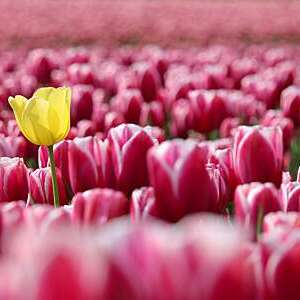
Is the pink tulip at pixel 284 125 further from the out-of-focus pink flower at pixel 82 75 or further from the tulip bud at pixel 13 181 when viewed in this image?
the out-of-focus pink flower at pixel 82 75

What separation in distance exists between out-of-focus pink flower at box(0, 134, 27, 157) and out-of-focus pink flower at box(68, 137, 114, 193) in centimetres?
45

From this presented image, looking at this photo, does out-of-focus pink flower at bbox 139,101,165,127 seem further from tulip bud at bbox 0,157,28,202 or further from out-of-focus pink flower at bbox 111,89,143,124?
tulip bud at bbox 0,157,28,202

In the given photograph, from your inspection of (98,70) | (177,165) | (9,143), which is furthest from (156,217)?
(98,70)

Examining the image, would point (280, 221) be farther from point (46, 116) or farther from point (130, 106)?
point (130, 106)

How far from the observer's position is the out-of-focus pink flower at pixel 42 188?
5.22 ft

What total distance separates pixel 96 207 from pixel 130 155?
1.23ft

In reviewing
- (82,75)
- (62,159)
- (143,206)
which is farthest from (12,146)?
(82,75)

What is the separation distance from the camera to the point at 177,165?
1.32 m

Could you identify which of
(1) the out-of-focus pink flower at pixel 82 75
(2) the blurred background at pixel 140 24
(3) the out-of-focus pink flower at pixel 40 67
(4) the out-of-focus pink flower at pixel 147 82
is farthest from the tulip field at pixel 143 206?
(2) the blurred background at pixel 140 24

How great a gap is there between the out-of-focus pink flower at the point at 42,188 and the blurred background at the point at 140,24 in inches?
529

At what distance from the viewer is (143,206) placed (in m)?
1.34

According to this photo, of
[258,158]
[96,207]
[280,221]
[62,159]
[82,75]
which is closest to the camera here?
[280,221]

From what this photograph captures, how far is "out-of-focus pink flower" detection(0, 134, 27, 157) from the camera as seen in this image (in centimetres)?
207

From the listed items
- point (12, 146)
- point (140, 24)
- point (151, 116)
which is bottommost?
point (140, 24)
